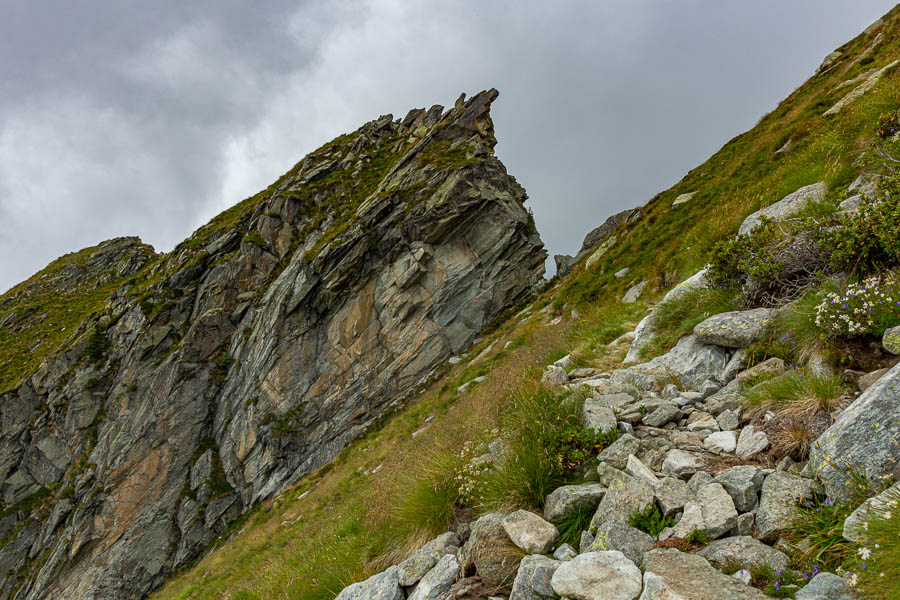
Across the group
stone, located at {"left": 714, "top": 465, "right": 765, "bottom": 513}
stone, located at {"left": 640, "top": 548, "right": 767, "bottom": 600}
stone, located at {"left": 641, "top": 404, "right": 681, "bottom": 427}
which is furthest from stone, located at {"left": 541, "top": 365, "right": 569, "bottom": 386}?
stone, located at {"left": 640, "top": 548, "right": 767, "bottom": 600}

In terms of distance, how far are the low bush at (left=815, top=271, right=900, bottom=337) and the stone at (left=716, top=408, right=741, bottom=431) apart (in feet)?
5.01

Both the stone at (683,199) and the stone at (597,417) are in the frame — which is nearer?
the stone at (597,417)

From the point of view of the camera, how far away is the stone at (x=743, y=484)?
141 inches

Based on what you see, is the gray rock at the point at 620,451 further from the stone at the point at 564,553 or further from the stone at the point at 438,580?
the stone at the point at 438,580

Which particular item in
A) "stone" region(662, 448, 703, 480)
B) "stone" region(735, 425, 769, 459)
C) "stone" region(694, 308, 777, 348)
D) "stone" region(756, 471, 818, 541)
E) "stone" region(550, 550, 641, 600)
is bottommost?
"stone" region(756, 471, 818, 541)

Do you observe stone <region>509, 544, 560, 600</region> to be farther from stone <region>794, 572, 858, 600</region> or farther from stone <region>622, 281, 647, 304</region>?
stone <region>622, 281, 647, 304</region>

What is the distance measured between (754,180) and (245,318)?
136ft

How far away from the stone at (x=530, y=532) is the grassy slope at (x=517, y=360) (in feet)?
5.41

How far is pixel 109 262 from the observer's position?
291 ft

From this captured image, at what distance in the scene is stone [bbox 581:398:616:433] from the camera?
17.0 ft

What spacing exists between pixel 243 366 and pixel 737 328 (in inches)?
1570

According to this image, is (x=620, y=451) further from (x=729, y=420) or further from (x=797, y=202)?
(x=797, y=202)

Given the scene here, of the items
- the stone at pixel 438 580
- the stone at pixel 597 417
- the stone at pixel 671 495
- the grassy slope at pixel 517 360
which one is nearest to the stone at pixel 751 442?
the stone at pixel 671 495

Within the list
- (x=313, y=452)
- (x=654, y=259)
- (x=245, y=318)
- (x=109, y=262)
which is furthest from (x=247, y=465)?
(x=109, y=262)
